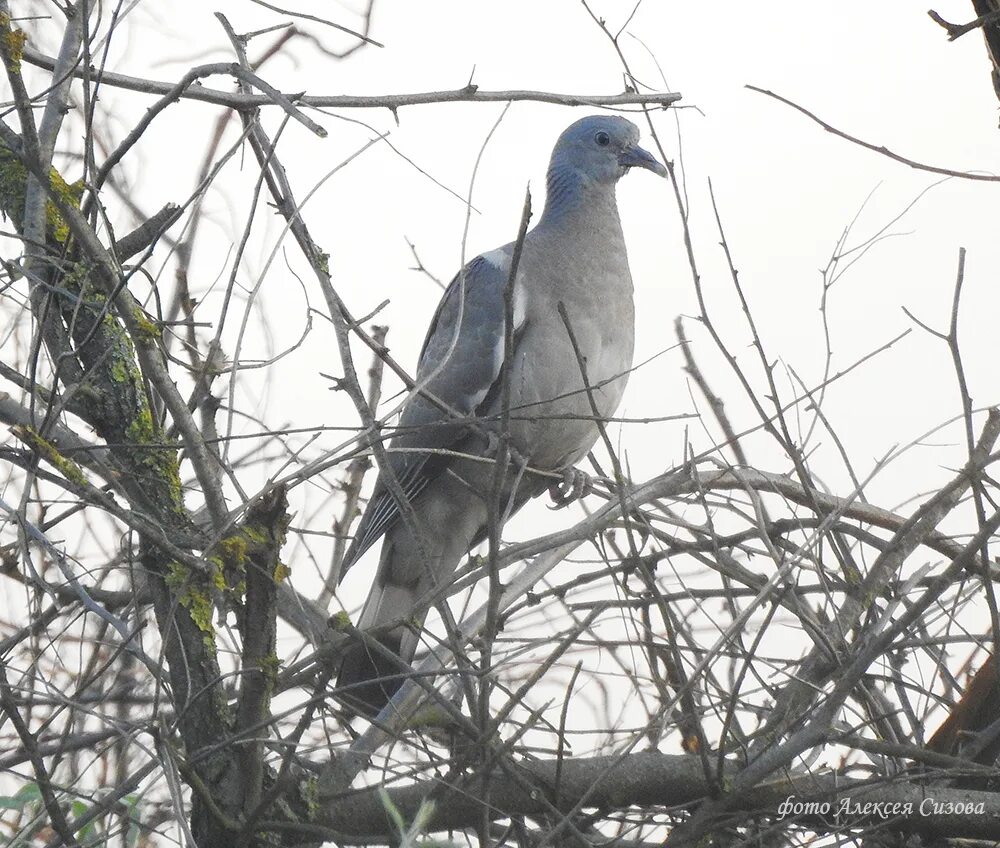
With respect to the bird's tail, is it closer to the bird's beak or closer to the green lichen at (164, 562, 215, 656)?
the green lichen at (164, 562, 215, 656)

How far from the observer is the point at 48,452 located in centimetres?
216

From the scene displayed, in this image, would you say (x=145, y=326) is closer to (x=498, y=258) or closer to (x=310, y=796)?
(x=310, y=796)

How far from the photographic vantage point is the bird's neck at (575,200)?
14.7 feet

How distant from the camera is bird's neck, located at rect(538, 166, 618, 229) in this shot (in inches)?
177

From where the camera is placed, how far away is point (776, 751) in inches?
90.7

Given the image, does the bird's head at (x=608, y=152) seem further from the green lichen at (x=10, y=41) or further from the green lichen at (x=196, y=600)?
the green lichen at (x=196, y=600)

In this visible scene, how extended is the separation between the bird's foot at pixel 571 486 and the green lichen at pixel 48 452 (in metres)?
2.10

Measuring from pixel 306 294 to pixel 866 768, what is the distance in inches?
60.2

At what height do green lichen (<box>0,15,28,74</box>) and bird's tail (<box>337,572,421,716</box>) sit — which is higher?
green lichen (<box>0,15,28,74</box>)

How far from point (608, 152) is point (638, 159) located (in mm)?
120

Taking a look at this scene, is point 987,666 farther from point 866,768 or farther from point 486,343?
point 486,343

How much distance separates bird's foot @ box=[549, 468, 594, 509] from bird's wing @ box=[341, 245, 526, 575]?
0.39 meters

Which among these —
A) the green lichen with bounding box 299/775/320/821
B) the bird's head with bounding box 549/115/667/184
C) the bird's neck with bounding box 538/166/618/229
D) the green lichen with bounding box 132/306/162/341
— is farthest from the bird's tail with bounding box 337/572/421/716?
the bird's head with bounding box 549/115/667/184

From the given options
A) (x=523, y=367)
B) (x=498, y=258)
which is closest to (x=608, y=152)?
(x=498, y=258)
